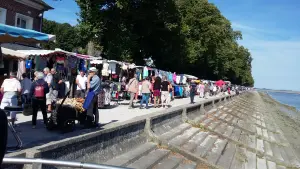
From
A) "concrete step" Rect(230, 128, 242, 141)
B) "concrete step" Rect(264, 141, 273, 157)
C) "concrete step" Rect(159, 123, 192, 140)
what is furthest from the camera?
"concrete step" Rect(230, 128, 242, 141)

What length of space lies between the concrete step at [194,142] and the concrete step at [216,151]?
0.59 m

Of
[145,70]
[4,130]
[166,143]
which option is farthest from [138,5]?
[4,130]

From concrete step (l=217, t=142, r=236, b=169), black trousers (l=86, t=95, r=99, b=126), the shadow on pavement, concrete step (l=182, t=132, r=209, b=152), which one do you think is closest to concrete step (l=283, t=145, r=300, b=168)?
concrete step (l=217, t=142, r=236, b=169)

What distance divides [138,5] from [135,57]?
21.8 feet

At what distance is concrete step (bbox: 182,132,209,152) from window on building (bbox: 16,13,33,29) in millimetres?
16043

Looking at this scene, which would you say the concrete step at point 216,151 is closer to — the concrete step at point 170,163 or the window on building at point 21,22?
the concrete step at point 170,163

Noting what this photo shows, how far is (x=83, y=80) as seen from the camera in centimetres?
1573

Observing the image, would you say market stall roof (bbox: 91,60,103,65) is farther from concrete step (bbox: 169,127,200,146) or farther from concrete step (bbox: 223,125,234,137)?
concrete step (bbox: 223,125,234,137)

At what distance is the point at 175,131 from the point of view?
13.5 meters

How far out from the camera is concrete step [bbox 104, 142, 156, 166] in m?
7.78

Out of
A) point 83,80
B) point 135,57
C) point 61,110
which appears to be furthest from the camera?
point 135,57

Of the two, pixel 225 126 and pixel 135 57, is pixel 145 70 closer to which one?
pixel 225 126

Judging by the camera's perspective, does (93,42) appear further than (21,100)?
Yes

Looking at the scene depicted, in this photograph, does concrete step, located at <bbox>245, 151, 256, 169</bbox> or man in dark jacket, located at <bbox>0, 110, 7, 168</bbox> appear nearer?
man in dark jacket, located at <bbox>0, 110, 7, 168</bbox>
